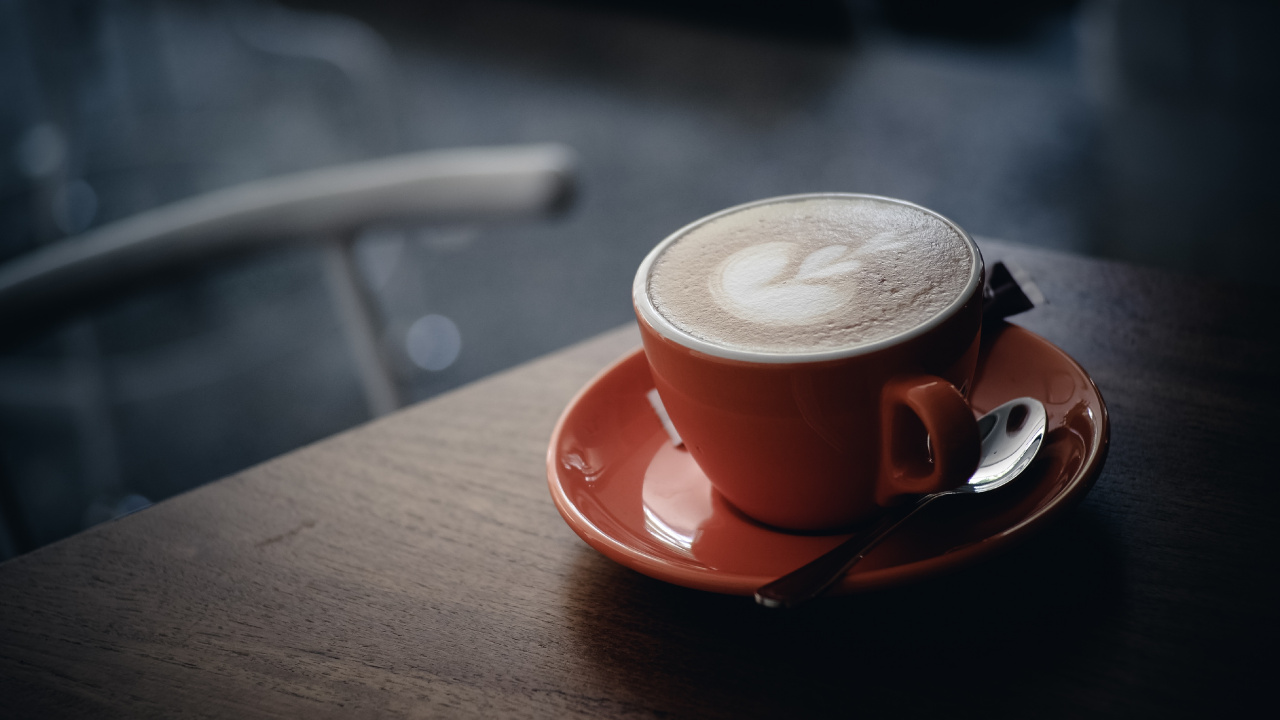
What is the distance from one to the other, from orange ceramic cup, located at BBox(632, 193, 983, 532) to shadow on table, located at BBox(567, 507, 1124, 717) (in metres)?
0.04

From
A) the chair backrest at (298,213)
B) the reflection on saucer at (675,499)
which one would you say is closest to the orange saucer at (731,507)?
the reflection on saucer at (675,499)

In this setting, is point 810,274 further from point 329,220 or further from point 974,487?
point 329,220

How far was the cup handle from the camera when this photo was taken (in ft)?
1.02

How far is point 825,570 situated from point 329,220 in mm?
576

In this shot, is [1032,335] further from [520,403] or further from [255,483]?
[255,483]

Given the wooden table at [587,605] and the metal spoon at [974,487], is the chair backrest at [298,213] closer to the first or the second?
the wooden table at [587,605]

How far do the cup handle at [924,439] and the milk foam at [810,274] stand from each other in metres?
0.03

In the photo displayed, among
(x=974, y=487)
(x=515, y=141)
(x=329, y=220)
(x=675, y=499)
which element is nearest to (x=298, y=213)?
(x=329, y=220)

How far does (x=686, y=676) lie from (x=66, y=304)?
591mm

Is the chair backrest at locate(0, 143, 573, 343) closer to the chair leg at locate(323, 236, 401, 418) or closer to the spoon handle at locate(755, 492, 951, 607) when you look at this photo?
the chair leg at locate(323, 236, 401, 418)

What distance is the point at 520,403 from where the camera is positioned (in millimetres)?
513

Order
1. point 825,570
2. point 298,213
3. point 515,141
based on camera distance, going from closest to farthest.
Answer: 1. point 825,570
2. point 298,213
3. point 515,141

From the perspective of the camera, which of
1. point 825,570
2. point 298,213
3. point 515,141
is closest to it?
point 825,570

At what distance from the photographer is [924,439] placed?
13.6 inches
